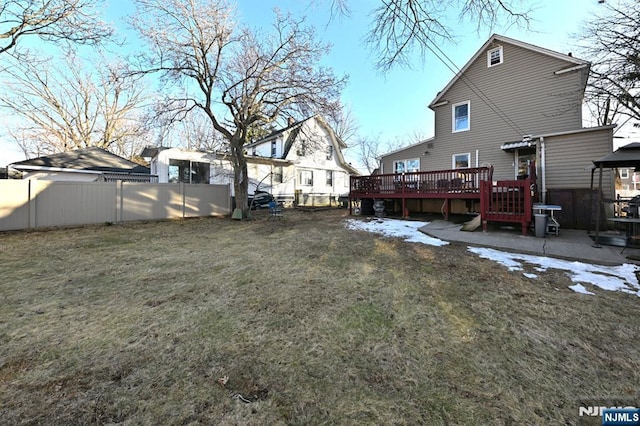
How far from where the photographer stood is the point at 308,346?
2.23 metres

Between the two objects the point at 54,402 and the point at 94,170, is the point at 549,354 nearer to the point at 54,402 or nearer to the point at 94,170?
the point at 54,402

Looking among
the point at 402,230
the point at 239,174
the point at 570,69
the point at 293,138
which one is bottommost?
the point at 402,230

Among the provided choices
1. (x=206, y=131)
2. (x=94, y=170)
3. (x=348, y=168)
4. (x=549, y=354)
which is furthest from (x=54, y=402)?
(x=206, y=131)

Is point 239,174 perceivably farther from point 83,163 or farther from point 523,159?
point 523,159

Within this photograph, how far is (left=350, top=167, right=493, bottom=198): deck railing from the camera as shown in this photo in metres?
8.81

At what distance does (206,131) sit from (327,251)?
28428 mm

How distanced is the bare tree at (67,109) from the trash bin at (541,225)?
2105cm

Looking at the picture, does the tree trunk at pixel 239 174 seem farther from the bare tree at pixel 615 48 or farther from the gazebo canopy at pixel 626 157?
the bare tree at pixel 615 48

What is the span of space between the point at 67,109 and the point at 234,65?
18.9 metres

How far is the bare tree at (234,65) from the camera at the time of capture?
31.4 ft

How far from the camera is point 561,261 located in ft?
15.7

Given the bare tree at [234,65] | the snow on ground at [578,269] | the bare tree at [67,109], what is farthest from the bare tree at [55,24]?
the snow on ground at [578,269]

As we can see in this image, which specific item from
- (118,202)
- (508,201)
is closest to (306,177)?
(118,202)

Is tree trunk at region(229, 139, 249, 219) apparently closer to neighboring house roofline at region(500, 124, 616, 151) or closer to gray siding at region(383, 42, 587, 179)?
gray siding at region(383, 42, 587, 179)
